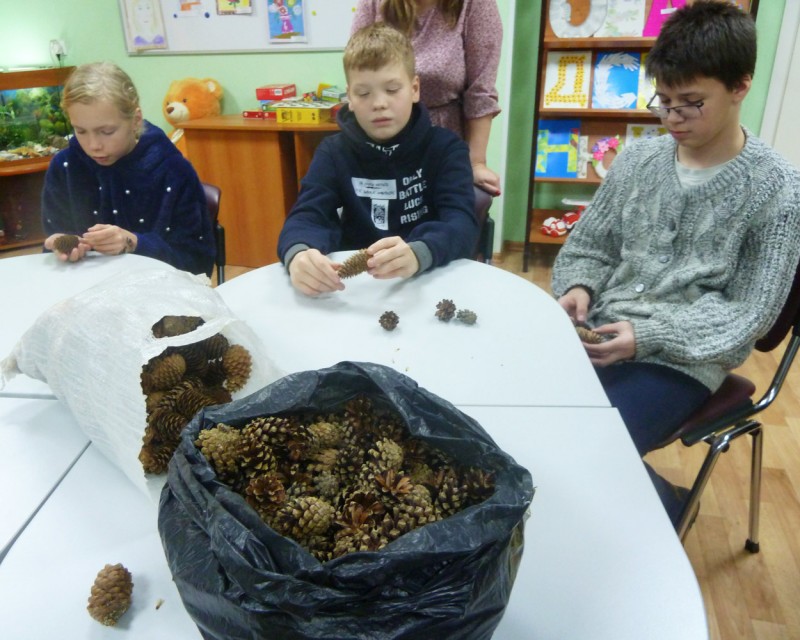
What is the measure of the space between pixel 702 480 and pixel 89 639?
1052 mm

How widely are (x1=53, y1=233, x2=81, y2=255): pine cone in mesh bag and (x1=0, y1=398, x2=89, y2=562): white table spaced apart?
0.56m

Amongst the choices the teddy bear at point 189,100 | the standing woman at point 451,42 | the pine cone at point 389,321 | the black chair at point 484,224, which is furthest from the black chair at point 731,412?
the teddy bear at point 189,100

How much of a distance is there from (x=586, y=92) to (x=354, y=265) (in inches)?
91.1

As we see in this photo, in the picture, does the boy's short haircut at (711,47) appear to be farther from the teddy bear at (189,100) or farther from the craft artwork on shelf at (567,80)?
the teddy bear at (189,100)

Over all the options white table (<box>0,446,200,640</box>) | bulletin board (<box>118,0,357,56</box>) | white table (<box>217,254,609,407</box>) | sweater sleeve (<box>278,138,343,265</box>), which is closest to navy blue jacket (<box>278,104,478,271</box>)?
sweater sleeve (<box>278,138,343,265</box>)

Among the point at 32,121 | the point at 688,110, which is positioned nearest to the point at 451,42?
the point at 688,110

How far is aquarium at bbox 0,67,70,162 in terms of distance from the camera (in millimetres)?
3436

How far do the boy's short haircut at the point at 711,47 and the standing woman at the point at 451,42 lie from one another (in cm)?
60

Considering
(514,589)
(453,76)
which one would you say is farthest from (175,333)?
(453,76)

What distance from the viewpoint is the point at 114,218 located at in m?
1.71

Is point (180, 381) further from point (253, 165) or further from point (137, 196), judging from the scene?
point (253, 165)

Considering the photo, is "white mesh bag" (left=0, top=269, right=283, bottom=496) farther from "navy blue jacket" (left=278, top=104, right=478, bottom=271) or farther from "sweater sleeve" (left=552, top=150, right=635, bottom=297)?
"sweater sleeve" (left=552, top=150, right=635, bottom=297)

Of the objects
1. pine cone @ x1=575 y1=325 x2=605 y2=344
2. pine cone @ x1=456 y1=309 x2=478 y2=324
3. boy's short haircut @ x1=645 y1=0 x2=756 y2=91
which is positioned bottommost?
pine cone @ x1=575 y1=325 x2=605 y2=344

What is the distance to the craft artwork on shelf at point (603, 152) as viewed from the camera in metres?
3.11
